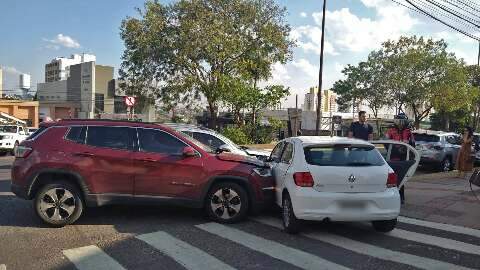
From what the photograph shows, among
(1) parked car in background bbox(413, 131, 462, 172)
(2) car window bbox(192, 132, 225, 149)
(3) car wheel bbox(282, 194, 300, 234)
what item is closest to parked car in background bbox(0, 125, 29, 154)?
(2) car window bbox(192, 132, 225, 149)

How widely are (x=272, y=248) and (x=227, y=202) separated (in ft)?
5.28

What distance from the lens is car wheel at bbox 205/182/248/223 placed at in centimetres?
769

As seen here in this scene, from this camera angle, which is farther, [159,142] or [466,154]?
[466,154]

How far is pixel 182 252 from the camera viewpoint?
6.07m

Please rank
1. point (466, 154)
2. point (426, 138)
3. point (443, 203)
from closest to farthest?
Answer: point (443, 203) < point (466, 154) < point (426, 138)

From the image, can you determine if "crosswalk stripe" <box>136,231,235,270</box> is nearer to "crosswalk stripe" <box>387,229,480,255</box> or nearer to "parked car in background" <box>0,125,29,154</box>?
"crosswalk stripe" <box>387,229,480,255</box>

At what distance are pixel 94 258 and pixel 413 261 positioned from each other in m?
3.84

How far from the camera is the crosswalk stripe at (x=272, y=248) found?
5654mm

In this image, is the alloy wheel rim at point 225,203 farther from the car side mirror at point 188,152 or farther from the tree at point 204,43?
the tree at point 204,43

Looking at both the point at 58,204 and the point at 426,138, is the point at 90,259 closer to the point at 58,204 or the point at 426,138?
the point at 58,204

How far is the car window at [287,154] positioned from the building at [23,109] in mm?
52370

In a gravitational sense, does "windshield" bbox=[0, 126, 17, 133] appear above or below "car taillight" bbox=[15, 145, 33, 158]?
above

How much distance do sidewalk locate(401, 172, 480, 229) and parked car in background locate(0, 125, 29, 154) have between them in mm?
20662

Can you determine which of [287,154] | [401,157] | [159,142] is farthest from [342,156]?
[401,157]
